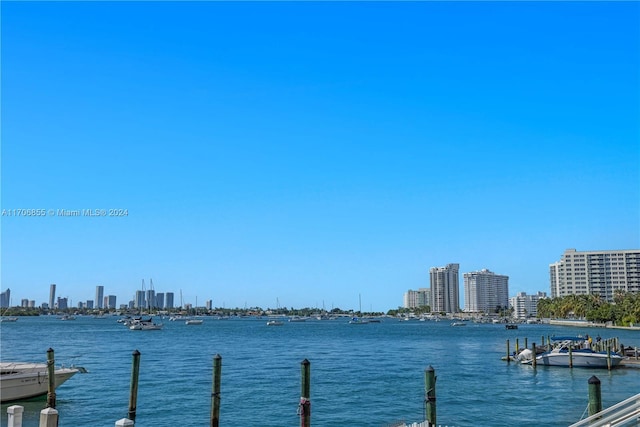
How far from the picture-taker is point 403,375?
5588 centimetres

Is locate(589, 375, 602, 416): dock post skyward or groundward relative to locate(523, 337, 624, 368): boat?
skyward

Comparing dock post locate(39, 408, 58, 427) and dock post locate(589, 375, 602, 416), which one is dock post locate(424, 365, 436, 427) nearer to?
dock post locate(589, 375, 602, 416)

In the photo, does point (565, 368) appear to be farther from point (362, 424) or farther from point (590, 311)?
point (590, 311)

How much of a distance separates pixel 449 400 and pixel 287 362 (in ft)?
95.9

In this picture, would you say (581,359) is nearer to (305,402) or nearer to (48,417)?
(305,402)

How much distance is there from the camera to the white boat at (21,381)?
33094mm

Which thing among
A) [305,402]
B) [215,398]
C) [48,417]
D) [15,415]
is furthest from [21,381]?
[48,417]

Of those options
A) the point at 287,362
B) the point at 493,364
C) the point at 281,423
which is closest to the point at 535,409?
the point at 281,423

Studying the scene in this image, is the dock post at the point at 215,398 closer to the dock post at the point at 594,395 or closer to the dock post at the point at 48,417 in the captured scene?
the dock post at the point at 48,417

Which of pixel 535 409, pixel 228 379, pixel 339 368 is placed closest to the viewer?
pixel 535 409

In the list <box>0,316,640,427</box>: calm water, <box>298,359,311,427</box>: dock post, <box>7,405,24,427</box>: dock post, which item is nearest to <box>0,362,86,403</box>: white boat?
<box>0,316,640,427</box>: calm water

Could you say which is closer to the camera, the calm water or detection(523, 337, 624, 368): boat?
the calm water

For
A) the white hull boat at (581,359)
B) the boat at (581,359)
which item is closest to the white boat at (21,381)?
the boat at (581,359)

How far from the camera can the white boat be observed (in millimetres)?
33094
